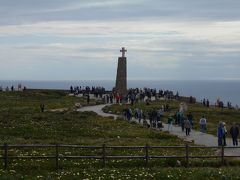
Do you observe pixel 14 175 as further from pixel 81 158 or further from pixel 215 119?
pixel 215 119

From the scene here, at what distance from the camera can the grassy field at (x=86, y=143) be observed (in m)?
27.5

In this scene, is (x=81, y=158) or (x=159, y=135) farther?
(x=159, y=135)

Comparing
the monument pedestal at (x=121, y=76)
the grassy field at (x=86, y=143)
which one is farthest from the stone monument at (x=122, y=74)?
the grassy field at (x=86, y=143)

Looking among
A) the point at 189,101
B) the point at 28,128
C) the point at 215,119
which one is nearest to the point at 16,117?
the point at 28,128

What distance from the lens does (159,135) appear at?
49.0m

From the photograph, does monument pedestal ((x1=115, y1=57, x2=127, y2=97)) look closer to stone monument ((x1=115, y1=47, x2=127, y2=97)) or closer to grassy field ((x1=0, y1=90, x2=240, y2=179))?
stone monument ((x1=115, y1=47, x2=127, y2=97))

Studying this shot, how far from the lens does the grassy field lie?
1082 inches

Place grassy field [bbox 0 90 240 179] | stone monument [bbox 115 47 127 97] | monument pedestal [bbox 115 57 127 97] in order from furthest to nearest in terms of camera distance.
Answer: monument pedestal [bbox 115 57 127 97]
stone monument [bbox 115 47 127 97]
grassy field [bbox 0 90 240 179]

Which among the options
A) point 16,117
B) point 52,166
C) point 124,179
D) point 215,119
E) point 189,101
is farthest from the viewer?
point 189,101

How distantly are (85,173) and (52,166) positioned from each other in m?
2.72

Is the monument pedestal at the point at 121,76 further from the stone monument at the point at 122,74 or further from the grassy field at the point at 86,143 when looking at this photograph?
the grassy field at the point at 86,143

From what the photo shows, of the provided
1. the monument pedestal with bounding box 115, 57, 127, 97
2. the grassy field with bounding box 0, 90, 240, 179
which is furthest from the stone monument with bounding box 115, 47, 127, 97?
the grassy field with bounding box 0, 90, 240, 179

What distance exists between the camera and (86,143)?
39.9m

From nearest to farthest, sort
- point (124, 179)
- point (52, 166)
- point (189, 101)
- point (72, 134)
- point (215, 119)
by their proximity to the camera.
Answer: point (124, 179) → point (52, 166) → point (72, 134) → point (215, 119) → point (189, 101)
